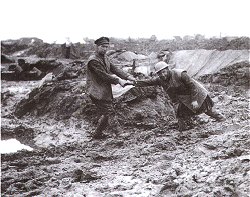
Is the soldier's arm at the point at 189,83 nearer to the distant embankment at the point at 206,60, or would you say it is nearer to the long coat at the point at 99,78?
the long coat at the point at 99,78

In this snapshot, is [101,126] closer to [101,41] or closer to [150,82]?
[150,82]

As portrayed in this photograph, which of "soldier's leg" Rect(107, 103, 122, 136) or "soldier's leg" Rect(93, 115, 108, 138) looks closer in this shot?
"soldier's leg" Rect(93, 115, 108, 138)

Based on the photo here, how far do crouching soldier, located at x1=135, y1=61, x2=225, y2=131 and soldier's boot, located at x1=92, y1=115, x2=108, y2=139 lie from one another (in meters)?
0.86

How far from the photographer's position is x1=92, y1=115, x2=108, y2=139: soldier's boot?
5.55 meters

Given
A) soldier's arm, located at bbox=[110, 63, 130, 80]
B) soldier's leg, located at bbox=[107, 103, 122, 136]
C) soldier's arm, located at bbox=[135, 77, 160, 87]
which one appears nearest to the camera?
soldier's arm, located at bbox=[135, 77, 160, 87]

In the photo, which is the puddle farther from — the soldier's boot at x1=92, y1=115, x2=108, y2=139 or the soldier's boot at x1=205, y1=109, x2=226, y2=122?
the soldier's boot at x1=205, y1=109, x2=226, y2=122

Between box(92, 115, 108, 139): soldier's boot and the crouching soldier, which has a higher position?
the crouching soldier

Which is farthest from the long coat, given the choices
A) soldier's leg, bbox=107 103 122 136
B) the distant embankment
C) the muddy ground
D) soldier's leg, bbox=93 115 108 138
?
the distant embankment

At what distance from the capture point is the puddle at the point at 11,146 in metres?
5.79

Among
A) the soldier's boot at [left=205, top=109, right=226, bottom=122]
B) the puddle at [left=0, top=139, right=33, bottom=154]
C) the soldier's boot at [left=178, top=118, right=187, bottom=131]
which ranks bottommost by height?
the puddle at [left=0, top=139, right=33, bottom=154]

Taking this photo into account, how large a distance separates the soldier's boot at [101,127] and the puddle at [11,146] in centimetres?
120

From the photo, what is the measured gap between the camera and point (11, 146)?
19.7 ft

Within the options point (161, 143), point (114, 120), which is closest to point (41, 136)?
point (114, 120)

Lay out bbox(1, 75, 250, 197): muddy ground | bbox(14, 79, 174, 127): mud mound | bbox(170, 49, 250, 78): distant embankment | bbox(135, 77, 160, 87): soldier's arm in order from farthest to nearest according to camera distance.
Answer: bbox(170, 49, 250, 78): distant embankment, bbox(14, 79, 174, 127): mud mound, bbox(135, 77, 160, 87): soldier's arm, bbox(1, 75, 250, 197): muddy ground
